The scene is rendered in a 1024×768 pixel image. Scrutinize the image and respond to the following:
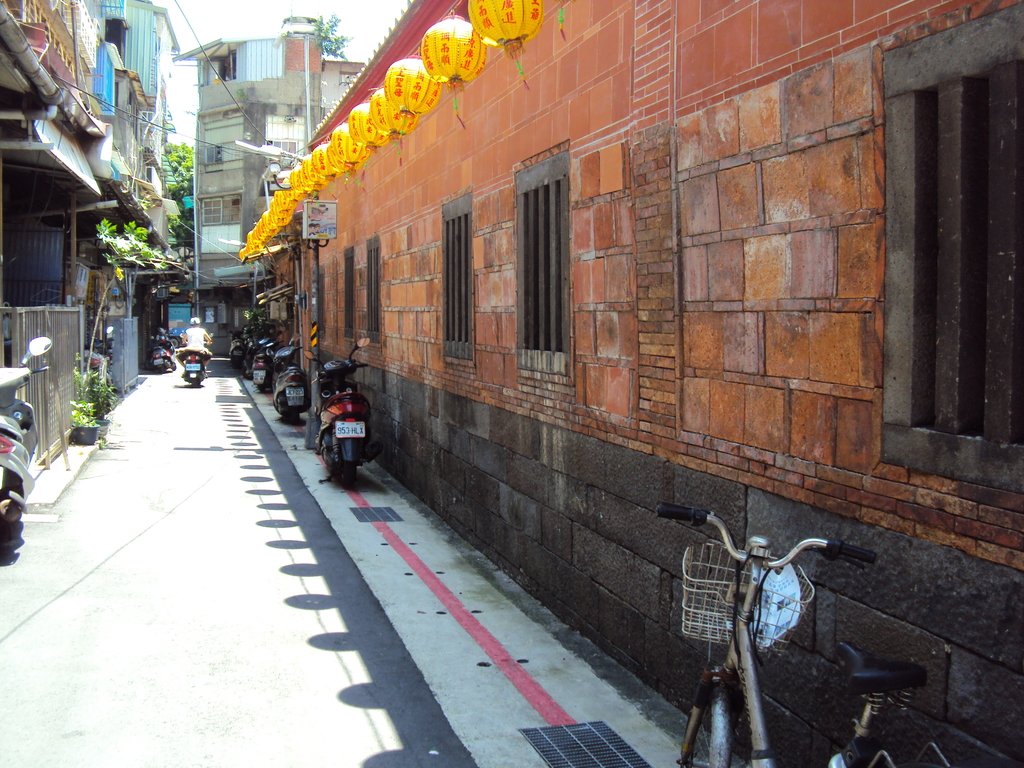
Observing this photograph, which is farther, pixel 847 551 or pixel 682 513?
pixel 682 513

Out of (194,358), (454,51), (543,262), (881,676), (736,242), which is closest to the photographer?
(881,676)

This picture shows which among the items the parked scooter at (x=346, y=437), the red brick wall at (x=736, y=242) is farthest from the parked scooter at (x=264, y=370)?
the red brick wall at (x=736, y=242)

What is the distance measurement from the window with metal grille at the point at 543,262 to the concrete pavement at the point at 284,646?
1.93 m

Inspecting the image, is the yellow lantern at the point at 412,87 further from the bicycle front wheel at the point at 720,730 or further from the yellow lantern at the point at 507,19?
the bicycle front wheel at the point at 720,730

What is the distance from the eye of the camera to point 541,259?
7.32 metres

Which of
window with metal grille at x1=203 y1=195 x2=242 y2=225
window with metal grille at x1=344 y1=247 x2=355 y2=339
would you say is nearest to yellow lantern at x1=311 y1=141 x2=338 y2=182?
window with metal grille at x1=344 y1=247 x2=355 y2=339

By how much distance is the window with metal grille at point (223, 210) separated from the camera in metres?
46.9

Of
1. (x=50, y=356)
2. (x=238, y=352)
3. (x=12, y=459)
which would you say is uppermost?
(x=50, y=356)

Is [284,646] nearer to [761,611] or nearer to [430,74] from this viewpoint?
[761,611]

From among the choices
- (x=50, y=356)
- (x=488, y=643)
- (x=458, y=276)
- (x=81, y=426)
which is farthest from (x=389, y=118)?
(x=81, y=426)

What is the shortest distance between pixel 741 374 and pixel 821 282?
2.44ft

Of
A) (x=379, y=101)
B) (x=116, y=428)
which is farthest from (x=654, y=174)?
(x=116, y=428)

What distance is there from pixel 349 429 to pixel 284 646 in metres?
5.77

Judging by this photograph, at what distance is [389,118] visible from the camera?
29.7 feet
